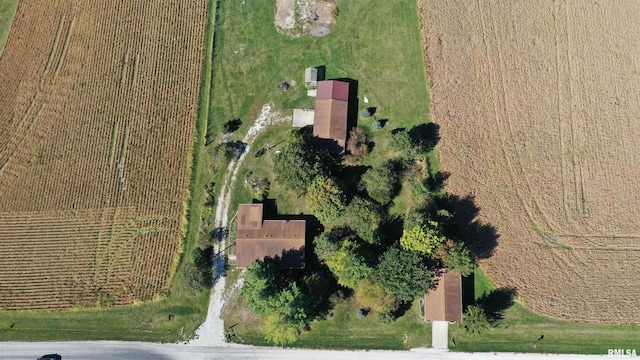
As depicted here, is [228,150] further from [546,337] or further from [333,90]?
[546,337]

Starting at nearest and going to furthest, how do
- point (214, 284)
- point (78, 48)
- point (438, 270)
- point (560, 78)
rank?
point (438, 270) < point (214, 284) < point (560, 78) < point (78, 48)

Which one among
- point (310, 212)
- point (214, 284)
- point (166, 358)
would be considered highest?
point (310, 212)

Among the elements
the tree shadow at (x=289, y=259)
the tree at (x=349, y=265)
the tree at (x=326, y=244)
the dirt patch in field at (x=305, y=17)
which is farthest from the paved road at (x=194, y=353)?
the dirt patch in field at (x=305, y=17)

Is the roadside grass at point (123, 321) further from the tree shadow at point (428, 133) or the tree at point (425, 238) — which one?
the tree shadow at point (428, 133)

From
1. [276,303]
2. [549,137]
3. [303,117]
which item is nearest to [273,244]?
[276,303]

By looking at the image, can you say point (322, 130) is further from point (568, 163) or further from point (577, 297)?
point (577, 297)

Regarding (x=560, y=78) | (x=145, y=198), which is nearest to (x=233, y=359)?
(x=145, y=198)
